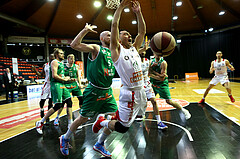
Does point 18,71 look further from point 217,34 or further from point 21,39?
point 217,34

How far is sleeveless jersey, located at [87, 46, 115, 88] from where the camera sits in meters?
2.54

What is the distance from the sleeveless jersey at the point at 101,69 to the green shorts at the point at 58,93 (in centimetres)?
150

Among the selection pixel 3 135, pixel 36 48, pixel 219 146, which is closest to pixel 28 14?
pixel 36 48

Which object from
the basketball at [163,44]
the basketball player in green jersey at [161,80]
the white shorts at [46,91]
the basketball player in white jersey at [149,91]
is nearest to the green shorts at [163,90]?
the basketball player in green jersey at [161,80]

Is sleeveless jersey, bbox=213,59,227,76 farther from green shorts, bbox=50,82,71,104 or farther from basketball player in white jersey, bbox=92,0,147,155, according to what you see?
green shorts, bbox=50,82,71,104

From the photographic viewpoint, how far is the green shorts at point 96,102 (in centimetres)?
249

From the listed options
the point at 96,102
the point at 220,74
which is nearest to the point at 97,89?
the point at 96,102

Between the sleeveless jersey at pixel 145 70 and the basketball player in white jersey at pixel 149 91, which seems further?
the sleeveless jersey at pixel 145 70

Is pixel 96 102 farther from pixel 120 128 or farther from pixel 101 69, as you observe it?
pixel 120 128

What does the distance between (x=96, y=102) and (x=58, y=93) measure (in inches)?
63.6

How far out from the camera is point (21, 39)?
17.2 meters

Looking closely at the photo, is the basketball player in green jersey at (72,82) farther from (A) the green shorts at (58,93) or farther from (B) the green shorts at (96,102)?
(B) the green shorts at (96,102)

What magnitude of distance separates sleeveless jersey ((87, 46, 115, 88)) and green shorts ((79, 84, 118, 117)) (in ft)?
0.38

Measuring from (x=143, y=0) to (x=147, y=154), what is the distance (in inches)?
438
